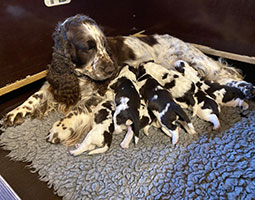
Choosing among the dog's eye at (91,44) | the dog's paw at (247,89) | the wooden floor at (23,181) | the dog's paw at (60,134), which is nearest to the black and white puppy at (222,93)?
the dog's paw at (247,89)

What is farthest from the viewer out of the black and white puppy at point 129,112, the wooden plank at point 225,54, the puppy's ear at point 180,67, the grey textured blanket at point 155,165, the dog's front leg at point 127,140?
the wooden plank at point 225,54

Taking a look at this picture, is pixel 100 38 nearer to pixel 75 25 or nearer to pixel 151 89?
pixel 75 25

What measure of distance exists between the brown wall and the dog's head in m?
0.39

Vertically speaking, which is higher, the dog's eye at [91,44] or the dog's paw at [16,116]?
the dog's eye at [91,44]

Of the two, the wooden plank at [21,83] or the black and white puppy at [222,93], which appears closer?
the black and white puppy at [222,93]

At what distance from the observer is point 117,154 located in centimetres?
167

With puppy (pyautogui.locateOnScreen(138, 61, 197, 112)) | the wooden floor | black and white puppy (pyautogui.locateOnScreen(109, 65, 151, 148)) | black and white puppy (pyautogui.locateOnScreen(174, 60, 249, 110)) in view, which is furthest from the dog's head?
the wooden floor

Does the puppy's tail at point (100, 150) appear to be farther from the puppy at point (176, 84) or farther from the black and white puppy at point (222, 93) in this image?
Answer: the black and white puppy at point (222, 93)

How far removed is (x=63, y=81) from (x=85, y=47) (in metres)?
0.41

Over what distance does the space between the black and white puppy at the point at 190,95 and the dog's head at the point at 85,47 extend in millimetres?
475

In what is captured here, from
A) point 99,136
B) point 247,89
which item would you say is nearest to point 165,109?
point 99,136

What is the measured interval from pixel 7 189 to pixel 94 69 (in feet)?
3.44

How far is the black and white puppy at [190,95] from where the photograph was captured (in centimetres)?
178

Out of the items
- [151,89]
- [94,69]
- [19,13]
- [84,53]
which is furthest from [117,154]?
[19,13]
